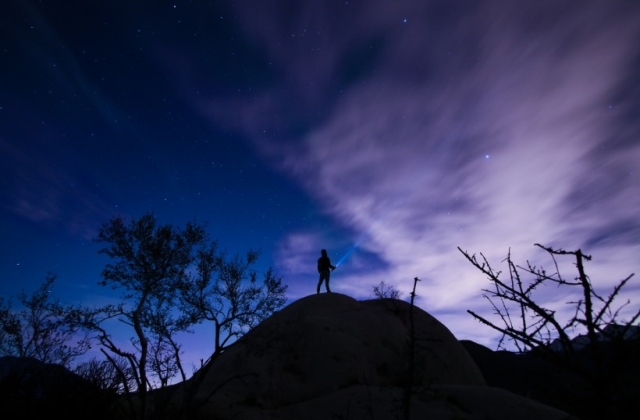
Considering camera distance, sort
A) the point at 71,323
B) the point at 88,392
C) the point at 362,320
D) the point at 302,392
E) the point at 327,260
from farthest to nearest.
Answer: the point at 327,260
the point at 71,323
the point at 362,320
the point at 302,392
the point at 88,392

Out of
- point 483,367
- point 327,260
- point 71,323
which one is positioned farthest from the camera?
point 483,367

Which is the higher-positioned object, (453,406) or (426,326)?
(426,326)

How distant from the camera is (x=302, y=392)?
12.9 meters

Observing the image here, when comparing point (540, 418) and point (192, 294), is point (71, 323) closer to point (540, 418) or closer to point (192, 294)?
point (192, 294)

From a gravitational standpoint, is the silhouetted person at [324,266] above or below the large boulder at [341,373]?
above

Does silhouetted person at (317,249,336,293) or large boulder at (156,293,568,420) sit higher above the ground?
silhouetted person at (317,249,336,293)

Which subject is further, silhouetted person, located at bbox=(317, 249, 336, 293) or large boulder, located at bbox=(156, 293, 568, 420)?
silhouetted person, located at bbox=(317, 249, 336, 293)

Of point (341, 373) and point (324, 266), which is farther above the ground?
point (324, 266)

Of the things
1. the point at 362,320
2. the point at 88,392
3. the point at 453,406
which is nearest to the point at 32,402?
the point at 88,392

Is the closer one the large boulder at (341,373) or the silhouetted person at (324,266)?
the large boulder at (341,373)

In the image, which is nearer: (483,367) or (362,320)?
(362,320)

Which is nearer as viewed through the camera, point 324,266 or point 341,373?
point 341,373

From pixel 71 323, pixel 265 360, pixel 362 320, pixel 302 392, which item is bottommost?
pixel 302 392

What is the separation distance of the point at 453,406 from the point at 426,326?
28.9 feet
